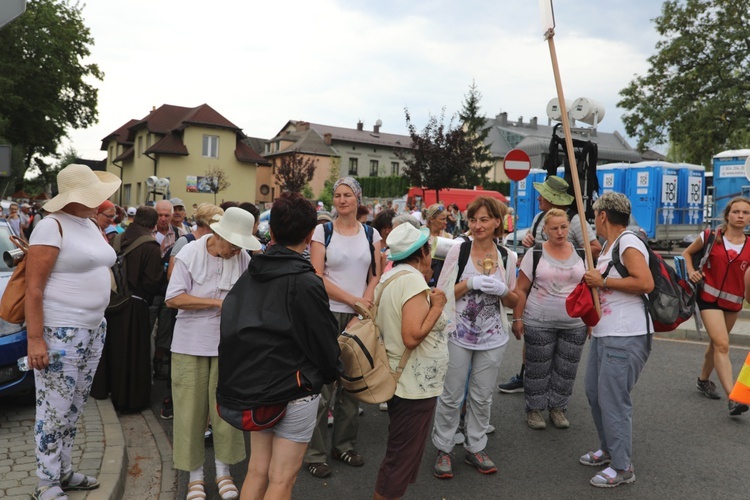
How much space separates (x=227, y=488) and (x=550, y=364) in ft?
9.57

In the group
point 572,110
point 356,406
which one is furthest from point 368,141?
point 356,406

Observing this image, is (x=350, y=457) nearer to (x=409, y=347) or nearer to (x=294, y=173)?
(x=409, y=347)

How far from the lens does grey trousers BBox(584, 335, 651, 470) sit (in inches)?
159

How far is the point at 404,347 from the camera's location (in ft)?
11.4

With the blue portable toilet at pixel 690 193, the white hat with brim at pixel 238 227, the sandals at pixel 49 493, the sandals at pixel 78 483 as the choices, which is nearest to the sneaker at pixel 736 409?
the white hat with brim at pixel 238 227

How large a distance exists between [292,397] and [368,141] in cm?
7130

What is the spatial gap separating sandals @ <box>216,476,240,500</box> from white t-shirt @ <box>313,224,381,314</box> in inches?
56.9

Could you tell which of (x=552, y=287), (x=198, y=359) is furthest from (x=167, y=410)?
(x=552, y=287)

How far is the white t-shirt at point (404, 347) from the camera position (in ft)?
11.2

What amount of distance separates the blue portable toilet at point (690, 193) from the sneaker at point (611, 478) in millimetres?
20016

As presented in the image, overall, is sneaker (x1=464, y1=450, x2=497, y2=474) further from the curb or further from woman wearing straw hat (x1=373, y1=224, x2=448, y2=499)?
the curb

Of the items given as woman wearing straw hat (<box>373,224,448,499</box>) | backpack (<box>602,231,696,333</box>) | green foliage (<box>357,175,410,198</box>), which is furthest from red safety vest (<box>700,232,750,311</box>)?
green foliage (<box>357,175,410,198</box>)

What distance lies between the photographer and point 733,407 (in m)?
5.41

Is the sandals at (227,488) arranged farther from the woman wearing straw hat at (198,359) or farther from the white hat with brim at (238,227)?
the white hat with brim at (238,227)
